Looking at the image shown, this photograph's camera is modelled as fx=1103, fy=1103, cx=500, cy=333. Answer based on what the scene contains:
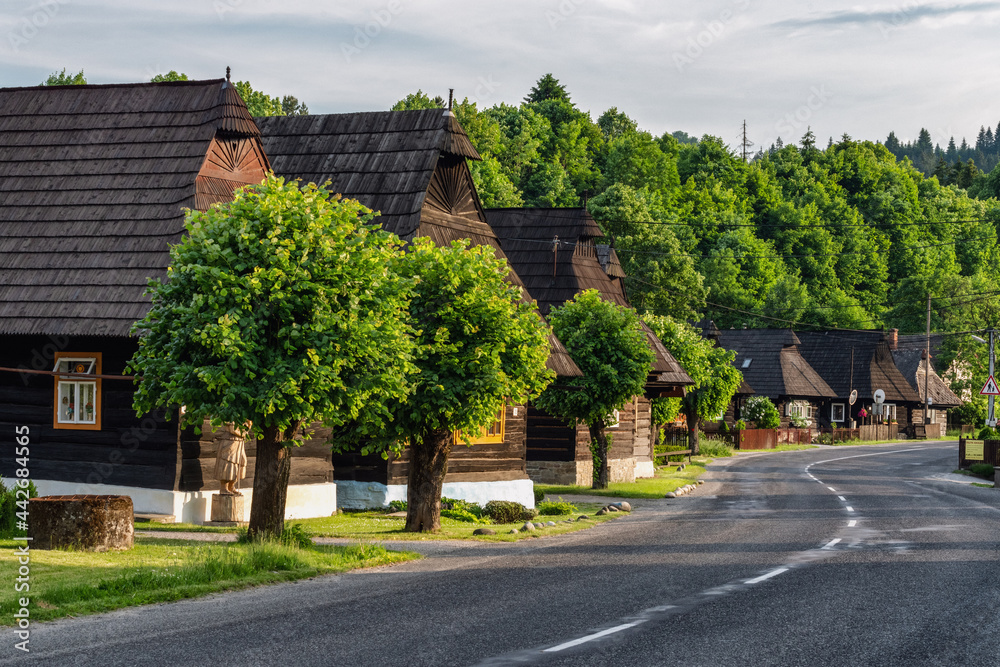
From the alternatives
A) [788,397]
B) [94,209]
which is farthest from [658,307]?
[94,209]

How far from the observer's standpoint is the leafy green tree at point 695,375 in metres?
47.7

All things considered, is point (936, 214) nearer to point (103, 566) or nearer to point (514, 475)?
point (514, 475)

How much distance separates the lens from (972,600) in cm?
1224

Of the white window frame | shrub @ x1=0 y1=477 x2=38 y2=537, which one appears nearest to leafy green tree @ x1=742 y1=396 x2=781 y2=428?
the white window frame

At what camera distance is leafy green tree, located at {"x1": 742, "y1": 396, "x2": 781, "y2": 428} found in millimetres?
73938

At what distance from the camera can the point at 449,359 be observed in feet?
63.6

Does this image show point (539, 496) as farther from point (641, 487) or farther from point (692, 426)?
point (692, 426)

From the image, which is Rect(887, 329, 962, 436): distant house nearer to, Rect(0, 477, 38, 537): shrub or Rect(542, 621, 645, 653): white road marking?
Rect(0, 477, 38, 537): shrub

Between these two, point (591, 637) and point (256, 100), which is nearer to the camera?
point (591, 637)

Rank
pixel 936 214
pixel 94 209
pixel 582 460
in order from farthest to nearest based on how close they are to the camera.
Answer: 1. pixel 936 214
2. pixel 582 460
3. pixel 94 209

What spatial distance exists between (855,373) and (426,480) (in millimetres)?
81634

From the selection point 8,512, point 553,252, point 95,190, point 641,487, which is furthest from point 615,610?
point 553,252

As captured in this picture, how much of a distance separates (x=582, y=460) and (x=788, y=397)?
53.0m

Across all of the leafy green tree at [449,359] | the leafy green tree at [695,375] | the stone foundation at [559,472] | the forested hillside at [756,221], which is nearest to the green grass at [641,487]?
the stone foundation at [559,472]
